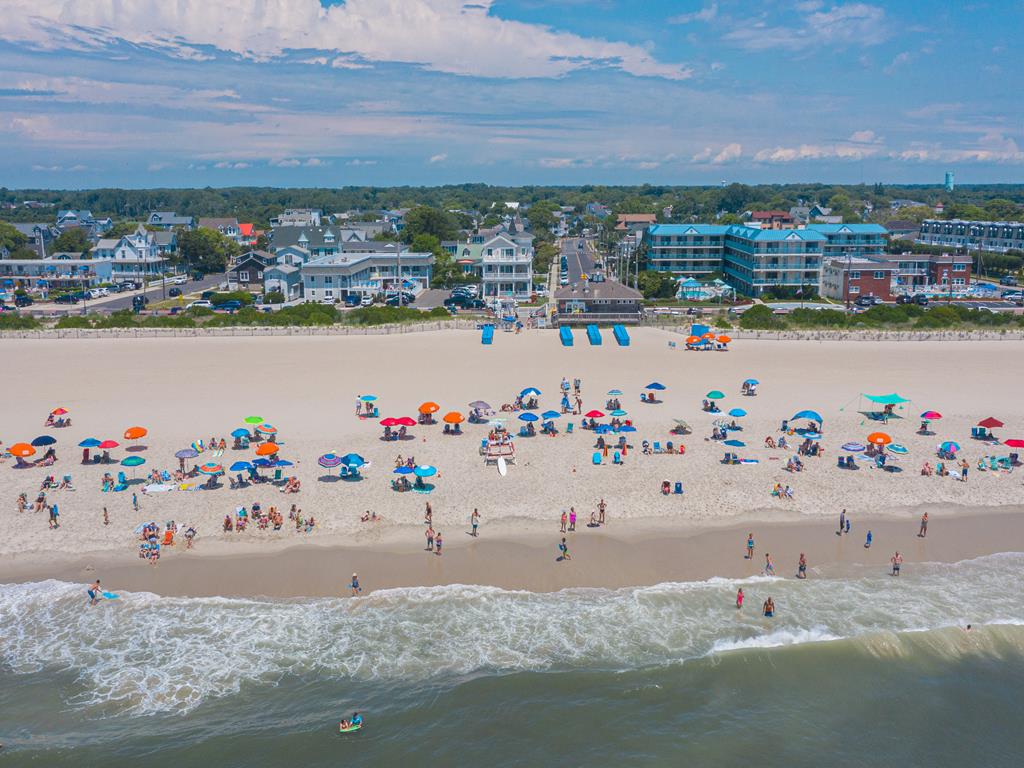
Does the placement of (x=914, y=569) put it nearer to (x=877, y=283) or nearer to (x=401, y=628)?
(x=401, y=628)

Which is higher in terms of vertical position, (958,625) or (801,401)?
(801,401)

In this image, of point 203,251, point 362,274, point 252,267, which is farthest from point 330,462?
point 203,251

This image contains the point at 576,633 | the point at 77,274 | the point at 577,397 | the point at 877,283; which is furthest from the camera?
the point at 77,274

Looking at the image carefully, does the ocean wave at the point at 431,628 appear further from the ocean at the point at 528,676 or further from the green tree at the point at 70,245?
the green tree at the point at 70,245

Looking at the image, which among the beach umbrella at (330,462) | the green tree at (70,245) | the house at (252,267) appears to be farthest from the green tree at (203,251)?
the beach umbrella at (330,462)

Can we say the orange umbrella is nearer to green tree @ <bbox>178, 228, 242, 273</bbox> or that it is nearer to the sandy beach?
the sandy beach

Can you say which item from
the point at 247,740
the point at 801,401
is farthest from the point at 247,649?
the point at 801,401
